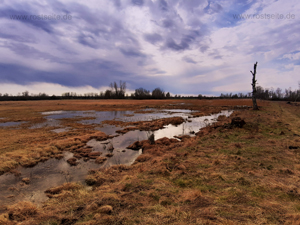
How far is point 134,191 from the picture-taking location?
4734 millimetres

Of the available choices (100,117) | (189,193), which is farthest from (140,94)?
(189,193)

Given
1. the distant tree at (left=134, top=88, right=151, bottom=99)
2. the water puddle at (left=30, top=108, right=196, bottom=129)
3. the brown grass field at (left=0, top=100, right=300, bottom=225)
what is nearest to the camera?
the brown grass field at (left=0, top=100, right=300, bottom=225)

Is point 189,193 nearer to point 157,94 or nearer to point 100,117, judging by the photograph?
point 100,117

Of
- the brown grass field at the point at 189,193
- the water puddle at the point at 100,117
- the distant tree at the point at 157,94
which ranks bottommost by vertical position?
the water puddle at the point at 100,117

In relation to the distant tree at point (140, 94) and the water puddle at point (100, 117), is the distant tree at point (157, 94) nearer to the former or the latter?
the distant tree at point (140, 94)

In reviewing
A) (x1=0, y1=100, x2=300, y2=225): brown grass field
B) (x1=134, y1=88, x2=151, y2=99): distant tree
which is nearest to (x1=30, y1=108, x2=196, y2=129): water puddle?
(x1=0, y1=100, x2=300, y2=225): brown grass field

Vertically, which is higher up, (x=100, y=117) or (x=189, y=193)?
(x=189, y=193)

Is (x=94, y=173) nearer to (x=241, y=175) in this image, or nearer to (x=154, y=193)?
(x=154, y=193)

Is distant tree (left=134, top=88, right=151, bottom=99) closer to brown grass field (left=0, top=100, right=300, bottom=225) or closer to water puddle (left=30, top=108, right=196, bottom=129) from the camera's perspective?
water puddle (left=30, top=108, right=196, bottom=129)

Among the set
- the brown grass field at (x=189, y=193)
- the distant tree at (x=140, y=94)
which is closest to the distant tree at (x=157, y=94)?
the distant tree at (x=140, y=94)

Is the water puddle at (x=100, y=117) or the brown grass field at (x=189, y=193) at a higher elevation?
the brown grass field at (x=189, y=193)

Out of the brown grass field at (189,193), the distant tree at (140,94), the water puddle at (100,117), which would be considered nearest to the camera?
the brown grass field at (189,193)

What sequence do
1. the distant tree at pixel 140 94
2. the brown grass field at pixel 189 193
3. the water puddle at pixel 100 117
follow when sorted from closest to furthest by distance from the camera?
1. the brown grass field at pixel 189 193
2. the water puddle at pixel 100 117
3. the distant tree at pixel 140 94

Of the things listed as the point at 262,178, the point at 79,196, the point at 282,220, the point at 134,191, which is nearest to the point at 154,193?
the point at 134,191
